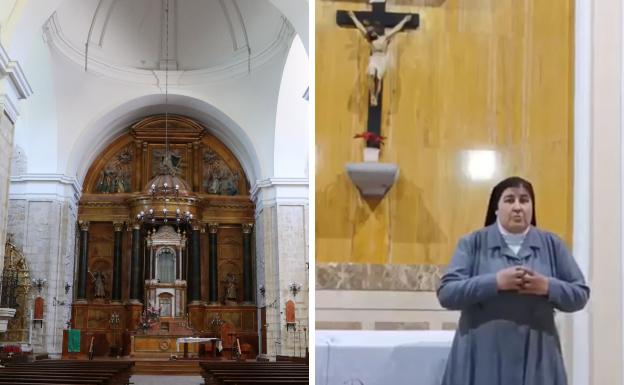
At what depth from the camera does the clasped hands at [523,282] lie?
3.14 m

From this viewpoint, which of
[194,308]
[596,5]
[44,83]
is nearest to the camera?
[596,5]

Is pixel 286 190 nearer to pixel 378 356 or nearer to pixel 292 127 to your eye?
pixel 292 127

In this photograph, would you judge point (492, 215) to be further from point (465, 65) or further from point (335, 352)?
point (335, 352)

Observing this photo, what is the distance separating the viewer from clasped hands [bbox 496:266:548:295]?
3145mm

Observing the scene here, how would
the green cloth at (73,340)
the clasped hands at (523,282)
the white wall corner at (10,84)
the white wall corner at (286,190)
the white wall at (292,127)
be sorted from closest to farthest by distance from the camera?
1. the clasped hands at (523,282)
2. the white wall corner at (10,84)
3. the white wall at (292,127)
4. the green cloth at (73,340)
5. the white wall corner at (286,190)

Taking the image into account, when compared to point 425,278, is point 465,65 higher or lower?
higher

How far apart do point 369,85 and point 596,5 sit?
41.8 inches

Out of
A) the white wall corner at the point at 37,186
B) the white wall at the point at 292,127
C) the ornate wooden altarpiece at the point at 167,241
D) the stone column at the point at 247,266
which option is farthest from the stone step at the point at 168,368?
the white wall at the point at 292,127

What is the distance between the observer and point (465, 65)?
10.9 ft

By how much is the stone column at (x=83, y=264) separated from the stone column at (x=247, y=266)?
3.75 meters

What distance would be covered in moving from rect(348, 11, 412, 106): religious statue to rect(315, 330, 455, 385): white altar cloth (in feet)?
3.12

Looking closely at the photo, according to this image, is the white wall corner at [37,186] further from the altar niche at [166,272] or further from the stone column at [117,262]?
the altar niche at [166,272]

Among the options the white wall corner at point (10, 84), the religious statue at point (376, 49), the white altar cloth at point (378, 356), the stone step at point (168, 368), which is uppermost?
the white wall corner at point (10, 84)

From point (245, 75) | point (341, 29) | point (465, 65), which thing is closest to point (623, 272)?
point (465, 65)
